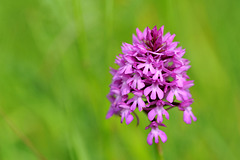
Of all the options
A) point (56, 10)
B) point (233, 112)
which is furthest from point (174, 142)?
point (56, 10)

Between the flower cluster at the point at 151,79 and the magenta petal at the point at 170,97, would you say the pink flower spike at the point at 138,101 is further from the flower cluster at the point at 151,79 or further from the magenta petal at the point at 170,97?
the magenta petal at the point at 170,97

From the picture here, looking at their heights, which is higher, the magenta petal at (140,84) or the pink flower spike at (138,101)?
the magenta petal at (140,84)

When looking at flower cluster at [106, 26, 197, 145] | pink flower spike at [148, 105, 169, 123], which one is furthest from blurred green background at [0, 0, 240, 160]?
pink flower spike at [148, 105, 169, 123]

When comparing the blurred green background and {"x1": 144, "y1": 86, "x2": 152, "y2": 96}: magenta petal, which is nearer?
{"x1": 144, "y1": 86, "x2": 152, "y2": 96}: magenta petal

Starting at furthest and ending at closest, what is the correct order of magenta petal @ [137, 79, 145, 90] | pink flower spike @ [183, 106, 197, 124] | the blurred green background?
the blurred green background, pink flower spike @ [183, 106, 197, 124], magenta petal @ [137, 79, 145, 90]

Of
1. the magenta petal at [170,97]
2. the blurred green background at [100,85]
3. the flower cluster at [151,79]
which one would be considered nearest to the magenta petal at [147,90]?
the flower cluster at [151,79]

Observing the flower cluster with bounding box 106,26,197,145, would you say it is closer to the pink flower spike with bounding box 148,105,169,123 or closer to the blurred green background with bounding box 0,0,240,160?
the pink flower spike with bounding box 148,105,169,123

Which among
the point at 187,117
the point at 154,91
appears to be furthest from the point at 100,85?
the point at 154,91
